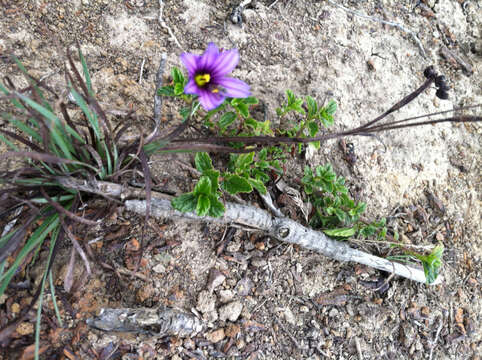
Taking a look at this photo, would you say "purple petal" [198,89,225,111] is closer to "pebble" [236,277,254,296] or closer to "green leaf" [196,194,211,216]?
"green leaf" [196,194,211,216]

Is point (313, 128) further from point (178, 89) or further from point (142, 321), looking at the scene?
point (142, 321)

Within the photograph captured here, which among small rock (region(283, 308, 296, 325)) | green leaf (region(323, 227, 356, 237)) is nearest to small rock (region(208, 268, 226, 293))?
small rock (region(283, 308, 296, 325))

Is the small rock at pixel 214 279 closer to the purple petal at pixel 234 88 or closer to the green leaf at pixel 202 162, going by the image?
the green leaf at pixel 202 162

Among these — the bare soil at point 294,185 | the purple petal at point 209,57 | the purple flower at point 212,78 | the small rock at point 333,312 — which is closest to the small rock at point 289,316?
the bare soil at point 294,185

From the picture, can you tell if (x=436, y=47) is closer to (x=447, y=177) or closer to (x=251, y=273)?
(x=447, y=177)

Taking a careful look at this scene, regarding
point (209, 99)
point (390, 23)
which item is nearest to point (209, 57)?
point (209, 99)

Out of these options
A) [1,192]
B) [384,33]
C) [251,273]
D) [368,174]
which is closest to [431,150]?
[368,174]
